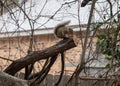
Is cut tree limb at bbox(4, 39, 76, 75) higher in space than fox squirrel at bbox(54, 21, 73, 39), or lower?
→ lower

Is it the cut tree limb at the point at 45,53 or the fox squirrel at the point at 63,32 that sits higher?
the fox squirrel at the point at 63,32

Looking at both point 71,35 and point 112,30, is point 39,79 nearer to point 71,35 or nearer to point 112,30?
point 71,35

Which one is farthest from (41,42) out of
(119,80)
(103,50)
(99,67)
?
(119,80)

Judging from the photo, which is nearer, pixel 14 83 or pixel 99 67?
pixel 14 83

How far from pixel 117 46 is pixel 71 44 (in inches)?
106

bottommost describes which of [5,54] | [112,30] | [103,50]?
[5,54]

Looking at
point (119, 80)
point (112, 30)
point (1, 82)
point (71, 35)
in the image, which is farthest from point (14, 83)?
point (112, 30)

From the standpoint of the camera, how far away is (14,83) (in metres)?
2.34

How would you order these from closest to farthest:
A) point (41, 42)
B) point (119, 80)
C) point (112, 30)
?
point (119, 80) → point (112, 30) → point (41, 42)

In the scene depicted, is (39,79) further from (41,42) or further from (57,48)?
(41,42)

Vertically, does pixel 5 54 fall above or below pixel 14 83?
below

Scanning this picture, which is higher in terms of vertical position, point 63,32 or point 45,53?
point 63,32

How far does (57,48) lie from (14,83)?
2.44 ft

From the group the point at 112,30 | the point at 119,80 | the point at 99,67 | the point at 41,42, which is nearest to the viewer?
the point at 119,80
